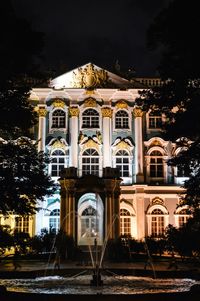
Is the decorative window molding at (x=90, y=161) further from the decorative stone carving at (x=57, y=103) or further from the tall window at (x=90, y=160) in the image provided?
the decorative stone carving at (x=57, y=103)

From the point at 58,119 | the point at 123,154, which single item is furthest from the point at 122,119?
the point at 58,119

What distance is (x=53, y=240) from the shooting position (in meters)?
29.8

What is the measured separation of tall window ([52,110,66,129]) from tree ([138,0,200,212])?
22038 millimetres

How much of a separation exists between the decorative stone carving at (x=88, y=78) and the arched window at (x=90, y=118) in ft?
6.94

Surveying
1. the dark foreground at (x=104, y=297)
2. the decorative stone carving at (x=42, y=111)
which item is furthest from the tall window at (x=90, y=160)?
the dark foreground at (x=104, y=297)

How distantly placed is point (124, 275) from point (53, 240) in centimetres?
1227

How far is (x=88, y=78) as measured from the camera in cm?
3975

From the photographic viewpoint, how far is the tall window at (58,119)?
129ft

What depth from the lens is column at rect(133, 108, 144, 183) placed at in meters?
38.0

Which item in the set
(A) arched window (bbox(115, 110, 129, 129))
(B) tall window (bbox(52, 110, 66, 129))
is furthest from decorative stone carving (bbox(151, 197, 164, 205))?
(B) tall window (bbox(52, 110, 66, 129))

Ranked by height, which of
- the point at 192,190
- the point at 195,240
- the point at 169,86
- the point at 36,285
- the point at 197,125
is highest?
the point at 169,86

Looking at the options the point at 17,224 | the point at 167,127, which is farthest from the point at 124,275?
the point at 17,224

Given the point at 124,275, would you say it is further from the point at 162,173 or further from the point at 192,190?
the point at 162,173

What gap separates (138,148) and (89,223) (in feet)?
24.9
